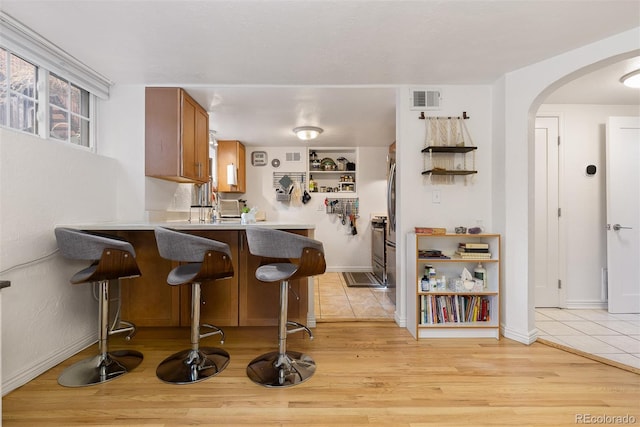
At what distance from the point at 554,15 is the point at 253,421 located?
2.83 metres

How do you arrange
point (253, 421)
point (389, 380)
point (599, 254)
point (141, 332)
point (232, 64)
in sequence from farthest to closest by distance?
1. point (599, 254)
2. point (141, 332)
3. point (232, 64)
4. point (389, 380)
5. point (253, 421)

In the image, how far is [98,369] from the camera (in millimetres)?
1887

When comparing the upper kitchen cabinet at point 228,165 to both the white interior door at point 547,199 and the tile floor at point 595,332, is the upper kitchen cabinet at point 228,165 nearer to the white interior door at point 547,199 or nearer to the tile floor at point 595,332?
the white interior door at point 547,199

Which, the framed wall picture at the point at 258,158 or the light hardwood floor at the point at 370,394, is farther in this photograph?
the framed wall picture at the point at 258,158

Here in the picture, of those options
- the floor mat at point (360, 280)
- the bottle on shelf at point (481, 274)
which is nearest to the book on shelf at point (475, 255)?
the bottle on shelf at point (481, 274)

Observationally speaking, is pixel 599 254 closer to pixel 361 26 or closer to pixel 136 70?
pixel 361 26

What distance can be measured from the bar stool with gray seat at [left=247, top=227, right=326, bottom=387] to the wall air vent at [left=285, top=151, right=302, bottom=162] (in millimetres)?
3400

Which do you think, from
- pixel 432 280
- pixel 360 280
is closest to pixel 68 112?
pixel 432 280

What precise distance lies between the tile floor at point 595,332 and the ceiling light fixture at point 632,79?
2.13 metres

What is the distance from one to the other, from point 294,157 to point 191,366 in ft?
12.4

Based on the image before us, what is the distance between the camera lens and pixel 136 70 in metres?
2.37

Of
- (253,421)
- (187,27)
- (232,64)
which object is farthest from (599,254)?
(187,27)

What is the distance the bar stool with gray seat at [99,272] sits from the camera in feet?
5.81

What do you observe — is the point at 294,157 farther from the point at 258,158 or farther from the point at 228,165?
the point at 228,165
